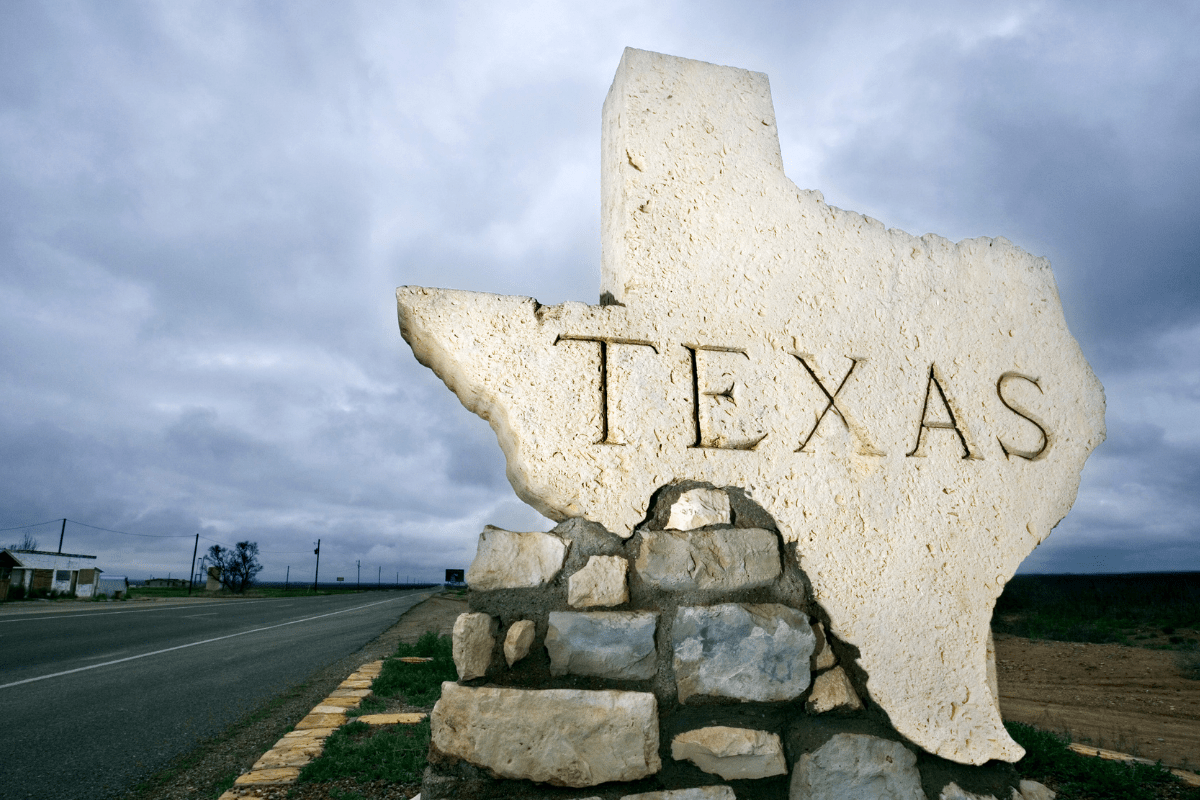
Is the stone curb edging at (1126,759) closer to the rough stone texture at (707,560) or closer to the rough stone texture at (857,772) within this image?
the rough stone texture at (857,772)

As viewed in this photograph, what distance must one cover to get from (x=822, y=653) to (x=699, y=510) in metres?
0.52

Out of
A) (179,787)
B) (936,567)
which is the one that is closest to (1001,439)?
(936,567)

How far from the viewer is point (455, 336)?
6.00 ft

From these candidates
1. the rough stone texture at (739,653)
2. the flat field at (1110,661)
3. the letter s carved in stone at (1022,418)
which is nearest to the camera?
the rough stone texture at (739,653)

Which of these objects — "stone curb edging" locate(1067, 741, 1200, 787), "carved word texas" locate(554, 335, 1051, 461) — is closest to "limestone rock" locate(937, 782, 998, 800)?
"carved word texas" locate(554, 335, 1051, 461)

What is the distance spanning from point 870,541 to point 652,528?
656 mm

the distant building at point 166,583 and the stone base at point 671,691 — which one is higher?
the stone base at point 671,691

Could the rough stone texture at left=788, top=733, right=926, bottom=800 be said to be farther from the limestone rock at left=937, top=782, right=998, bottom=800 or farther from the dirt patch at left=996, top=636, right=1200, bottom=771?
the dirt patch at left=996, top=636, right=1200, bottom=771

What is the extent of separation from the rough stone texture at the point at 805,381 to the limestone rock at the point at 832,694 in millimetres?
86

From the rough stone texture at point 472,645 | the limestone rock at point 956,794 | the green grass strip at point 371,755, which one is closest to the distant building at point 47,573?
the green grass strip at point 371,755

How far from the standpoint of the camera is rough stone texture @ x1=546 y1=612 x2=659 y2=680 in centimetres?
165

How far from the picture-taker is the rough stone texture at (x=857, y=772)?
5.39ft

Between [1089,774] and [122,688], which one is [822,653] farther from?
[122,688]

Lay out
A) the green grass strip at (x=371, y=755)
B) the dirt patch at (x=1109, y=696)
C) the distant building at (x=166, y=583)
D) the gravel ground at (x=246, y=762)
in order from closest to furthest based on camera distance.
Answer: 1. the gravel ground at (x=246, y=762)
2. the green grass strip at (x=371, y=755)
3. the dirt patch at (x=1109, y=696)
4. the distant building at (x=166, y=583)
